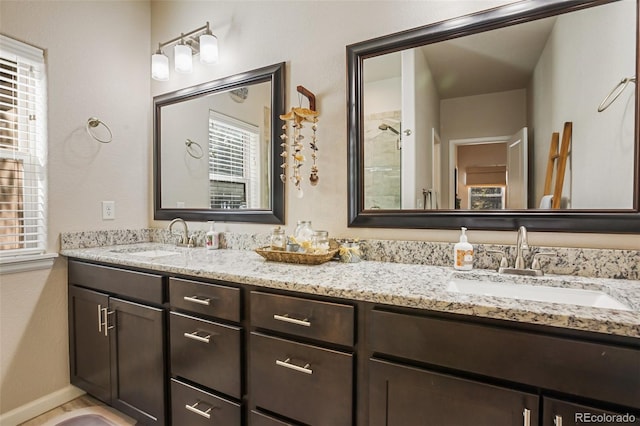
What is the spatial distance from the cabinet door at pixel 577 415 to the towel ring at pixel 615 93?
3.35ft

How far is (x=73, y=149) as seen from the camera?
1988 mm

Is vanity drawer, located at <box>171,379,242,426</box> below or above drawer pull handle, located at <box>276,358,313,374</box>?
below

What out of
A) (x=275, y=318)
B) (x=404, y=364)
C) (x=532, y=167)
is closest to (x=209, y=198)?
(x=275, y=318)

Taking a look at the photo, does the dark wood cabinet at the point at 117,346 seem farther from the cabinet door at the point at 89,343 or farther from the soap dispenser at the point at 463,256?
the soap dispenser at the point at 463,256

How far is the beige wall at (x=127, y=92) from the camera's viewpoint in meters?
1.68

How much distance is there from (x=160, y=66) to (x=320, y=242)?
1.68 meters

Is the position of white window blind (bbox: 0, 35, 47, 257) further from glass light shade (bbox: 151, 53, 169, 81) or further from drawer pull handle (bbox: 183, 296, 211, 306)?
drawer pull handle (bbox: 183, 296, 211, 306)

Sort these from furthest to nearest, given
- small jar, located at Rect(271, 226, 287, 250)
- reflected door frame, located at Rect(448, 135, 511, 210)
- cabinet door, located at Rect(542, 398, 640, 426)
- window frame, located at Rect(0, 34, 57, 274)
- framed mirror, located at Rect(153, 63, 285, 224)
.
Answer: framed mirror, located at Rect(153, 63, 285, 224) < window frame, located at Rect(0, 34, 57, 274) < small jar, located at Rect(271, 226, 287, 250) < reflected door frame, located at Rect(448, 135, 511, 210) < cabinet door, located at Rect(542, 398, 640, 426)

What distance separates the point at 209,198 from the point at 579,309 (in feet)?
6.44

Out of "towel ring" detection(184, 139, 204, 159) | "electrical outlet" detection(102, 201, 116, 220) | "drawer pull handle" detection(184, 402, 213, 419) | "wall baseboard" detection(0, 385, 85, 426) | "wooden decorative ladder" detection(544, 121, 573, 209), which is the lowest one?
"wall baseboard" detection(0, 385, 85, 426)

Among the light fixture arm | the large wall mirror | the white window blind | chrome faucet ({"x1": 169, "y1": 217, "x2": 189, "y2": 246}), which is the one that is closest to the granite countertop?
the large wall mirror

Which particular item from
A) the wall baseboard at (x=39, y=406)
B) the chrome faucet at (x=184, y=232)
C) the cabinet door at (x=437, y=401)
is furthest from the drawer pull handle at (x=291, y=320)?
the wall baseboard at (x=39, y=406)

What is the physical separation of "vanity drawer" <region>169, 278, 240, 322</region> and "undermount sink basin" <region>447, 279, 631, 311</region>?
0.79m

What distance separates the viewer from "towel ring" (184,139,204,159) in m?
2.21
